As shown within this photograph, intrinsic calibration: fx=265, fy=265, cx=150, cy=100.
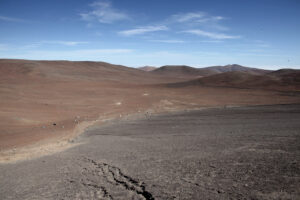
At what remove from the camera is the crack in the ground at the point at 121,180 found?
5817 mm

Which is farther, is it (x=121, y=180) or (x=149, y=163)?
(x=149, y=163)

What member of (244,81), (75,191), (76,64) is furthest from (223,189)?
(76,64)

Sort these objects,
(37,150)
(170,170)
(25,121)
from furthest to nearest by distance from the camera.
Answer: (25,121), (37,150), (170,170)

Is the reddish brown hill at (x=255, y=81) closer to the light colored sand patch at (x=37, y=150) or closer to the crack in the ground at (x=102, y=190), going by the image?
the light colored sand patch at (x=37, y=150)

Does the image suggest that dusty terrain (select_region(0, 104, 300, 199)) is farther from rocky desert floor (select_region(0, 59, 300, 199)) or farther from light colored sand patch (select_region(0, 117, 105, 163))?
light colored sand patch (select_region(0, 117, 105, 163))

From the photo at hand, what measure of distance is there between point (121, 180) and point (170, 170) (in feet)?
4.32

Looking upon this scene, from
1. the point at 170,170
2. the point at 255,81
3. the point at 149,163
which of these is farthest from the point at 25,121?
the point at 255,81

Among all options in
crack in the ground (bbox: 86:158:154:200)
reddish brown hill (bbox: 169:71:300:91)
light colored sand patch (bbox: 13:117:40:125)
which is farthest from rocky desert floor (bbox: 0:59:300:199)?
reddish brown hill (bbox: 169:71:300:91)

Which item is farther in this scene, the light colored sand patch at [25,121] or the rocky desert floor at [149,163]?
the light colored sand patch at [25,121]

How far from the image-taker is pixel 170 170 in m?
7.02

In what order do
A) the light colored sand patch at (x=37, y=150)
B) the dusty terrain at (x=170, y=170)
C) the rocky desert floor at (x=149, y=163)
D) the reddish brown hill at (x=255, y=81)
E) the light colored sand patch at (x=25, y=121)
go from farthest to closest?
the reddish brown hill at (x=255, y=81) → the light colored sand patch at (x=25, y=121) → the light colored sand patch at (x=37, y=150) → the rocky desert floor at (x=149, y=163) → the dusty terrain at (x=170, y=170)

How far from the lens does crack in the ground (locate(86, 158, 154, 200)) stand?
582cm

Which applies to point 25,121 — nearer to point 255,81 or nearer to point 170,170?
point 170,170

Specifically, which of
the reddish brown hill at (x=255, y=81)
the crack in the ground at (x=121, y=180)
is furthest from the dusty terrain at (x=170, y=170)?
the reddish brown hill at (x=255, y=81)
